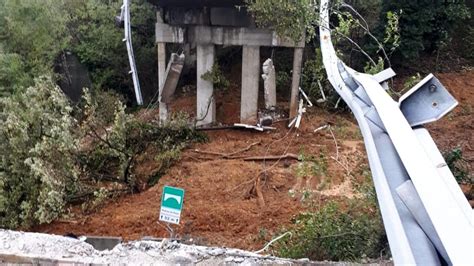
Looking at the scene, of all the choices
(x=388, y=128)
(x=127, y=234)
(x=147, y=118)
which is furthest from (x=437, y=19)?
(x=388, y=128)

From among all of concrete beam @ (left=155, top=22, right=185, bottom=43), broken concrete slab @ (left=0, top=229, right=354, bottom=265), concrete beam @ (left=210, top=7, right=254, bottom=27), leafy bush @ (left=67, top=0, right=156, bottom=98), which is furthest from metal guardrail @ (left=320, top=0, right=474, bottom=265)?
leafy bush @ (left=67, top=0, right=156, bottom=98)

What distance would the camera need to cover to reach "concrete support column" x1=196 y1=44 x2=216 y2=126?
966cm

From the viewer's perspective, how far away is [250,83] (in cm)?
959

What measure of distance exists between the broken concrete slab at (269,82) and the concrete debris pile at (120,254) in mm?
6438

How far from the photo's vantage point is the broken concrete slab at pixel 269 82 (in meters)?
9.20

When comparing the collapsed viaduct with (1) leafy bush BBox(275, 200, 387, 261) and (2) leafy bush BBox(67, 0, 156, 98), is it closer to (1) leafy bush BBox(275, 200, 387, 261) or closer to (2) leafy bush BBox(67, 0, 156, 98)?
(2) leafy bush BBox(67, 0, 156, 98)

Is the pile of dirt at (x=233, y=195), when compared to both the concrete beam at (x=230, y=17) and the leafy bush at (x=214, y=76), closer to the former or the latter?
the leafy bush at (x=214, y=76)

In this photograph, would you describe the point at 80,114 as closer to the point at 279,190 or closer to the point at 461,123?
the point at 279,190

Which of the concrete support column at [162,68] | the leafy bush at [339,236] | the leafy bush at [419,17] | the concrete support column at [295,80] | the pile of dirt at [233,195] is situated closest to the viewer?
the leafy bush at [339,236]

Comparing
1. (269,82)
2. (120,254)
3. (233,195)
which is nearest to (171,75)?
(269,82)

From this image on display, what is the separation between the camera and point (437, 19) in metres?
10.7

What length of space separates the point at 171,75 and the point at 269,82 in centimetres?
191

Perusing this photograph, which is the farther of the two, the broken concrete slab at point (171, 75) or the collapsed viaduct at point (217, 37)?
the broken concrete slab at point (171, 75)

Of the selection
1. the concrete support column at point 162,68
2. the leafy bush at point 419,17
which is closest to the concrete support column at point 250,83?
the concrete support column at point 162,68
